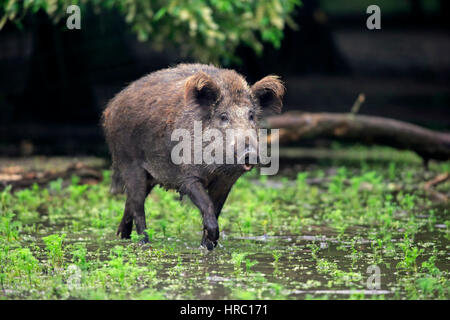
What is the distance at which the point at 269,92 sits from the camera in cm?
1009

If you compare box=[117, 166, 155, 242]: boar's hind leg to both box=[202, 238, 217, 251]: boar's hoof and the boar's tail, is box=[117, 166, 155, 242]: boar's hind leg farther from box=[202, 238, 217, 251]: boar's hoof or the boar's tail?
box=[202, 238, 217, 251]: boar's hoof

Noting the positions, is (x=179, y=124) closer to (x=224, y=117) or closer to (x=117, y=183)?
(x=224, y=117)

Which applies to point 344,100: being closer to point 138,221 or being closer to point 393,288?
point 138,221

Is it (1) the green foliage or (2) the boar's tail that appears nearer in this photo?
(1) the green foliage

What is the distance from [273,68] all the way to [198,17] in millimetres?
9931

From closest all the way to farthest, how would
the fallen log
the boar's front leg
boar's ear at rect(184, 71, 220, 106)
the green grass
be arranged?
the green grass, the boar's front leg, boar's ear at rect(184, 71, 220, 106), the fallen log

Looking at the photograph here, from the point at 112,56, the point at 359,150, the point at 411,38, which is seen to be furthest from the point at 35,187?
the point at 411,38

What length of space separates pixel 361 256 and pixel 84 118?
16.0 metres

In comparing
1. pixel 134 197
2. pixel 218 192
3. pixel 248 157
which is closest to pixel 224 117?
pixel 248 157

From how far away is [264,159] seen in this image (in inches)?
382

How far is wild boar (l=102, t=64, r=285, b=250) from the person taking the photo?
9.52 meters

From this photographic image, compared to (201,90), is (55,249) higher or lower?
lower

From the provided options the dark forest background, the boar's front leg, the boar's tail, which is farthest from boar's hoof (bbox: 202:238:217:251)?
the dark forest background

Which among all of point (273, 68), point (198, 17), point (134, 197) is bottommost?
point (134, 197)
